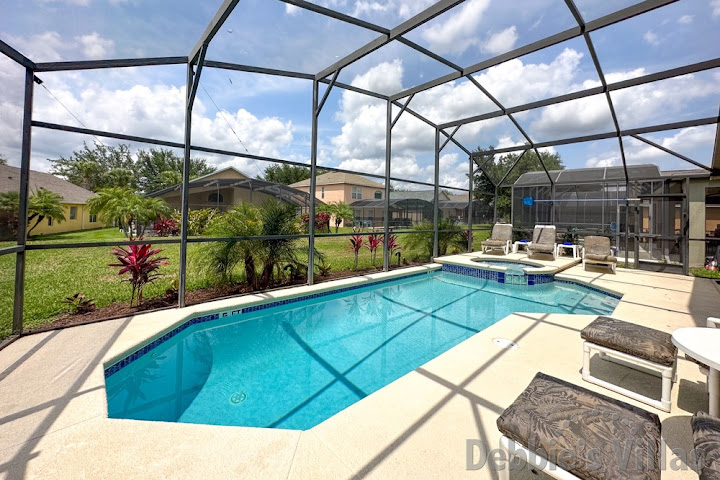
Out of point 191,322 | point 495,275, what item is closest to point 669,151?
point 495,275

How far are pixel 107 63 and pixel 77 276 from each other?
4.74m

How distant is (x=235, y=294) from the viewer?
538 centimetres

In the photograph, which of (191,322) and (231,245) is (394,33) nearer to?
(231,245)

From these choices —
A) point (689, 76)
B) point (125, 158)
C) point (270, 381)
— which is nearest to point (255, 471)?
point (270, 381)

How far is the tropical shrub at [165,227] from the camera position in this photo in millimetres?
5065

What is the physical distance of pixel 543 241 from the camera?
9961 mm

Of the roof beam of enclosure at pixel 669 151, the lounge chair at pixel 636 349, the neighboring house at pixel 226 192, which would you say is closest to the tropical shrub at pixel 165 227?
the neighboring house at pixel 226 192

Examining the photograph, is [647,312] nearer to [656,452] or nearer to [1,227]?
[656,452]

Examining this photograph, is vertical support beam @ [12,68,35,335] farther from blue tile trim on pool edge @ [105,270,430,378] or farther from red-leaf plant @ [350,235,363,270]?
red-leaf plant @ [350,235,363,270]

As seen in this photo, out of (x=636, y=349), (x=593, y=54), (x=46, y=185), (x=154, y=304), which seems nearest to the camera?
(x=636, y=349)

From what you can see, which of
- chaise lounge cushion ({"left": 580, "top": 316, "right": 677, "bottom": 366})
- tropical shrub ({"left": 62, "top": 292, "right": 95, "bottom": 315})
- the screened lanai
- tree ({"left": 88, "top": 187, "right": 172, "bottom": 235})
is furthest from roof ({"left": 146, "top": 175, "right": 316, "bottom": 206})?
chaise lounge cushion ({"left": 580, "top": 316, "right": 677, "bottom": 366})

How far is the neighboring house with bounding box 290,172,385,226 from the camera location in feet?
32.0

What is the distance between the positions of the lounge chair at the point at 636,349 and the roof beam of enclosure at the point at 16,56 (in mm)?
5954

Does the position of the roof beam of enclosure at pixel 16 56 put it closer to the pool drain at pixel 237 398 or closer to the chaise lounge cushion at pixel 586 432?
the pool drain at pixel 237 398
